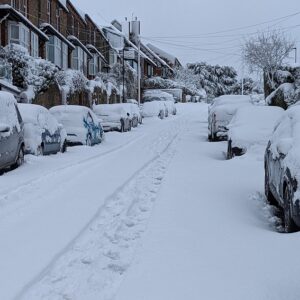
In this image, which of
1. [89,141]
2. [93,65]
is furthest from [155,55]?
[89,141]

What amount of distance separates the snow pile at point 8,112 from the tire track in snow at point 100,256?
3742mm

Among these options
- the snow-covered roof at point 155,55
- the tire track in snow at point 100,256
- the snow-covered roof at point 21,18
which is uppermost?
the snow-covered roof at point 155,55

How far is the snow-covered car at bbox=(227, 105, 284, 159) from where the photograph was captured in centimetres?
1316

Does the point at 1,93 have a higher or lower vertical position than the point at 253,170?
higher

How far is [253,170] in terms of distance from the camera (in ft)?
36.7

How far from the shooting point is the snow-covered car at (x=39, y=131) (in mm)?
13453

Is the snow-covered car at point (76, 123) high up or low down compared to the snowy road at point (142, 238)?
up

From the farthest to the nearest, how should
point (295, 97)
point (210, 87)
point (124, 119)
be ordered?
point (210, 87)
point (124, 119)
point (295, 97)

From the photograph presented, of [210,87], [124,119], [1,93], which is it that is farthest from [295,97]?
[210,87]

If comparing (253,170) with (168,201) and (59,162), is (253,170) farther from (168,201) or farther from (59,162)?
Result: (59,162)

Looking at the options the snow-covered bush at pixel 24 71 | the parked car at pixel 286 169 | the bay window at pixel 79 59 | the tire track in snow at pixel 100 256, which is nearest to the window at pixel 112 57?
the bay window at pixel 79 59

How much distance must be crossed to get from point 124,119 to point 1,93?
15560mm

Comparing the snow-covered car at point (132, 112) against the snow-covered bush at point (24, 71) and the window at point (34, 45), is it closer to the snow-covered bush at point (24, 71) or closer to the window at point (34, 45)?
the snow-covered bush at point (24, 71)

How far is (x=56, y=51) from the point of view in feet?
127
